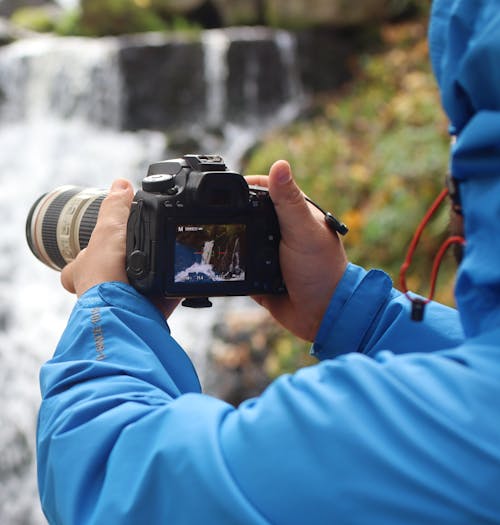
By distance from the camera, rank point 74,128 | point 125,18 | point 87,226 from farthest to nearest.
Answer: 1. point 125,18
2. point 74,128
3. point 87,226

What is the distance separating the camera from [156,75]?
10.1m

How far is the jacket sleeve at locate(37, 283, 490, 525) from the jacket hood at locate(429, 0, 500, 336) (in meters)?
0.08

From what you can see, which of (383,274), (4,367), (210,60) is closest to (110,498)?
(383,274)

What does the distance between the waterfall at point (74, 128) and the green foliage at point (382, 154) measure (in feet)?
2.88

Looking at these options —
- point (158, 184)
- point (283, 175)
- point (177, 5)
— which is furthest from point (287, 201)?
point (177, 5)

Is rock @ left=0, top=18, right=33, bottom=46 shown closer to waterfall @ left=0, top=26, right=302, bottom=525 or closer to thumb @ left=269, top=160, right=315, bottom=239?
waterfall @ left=0, top=26, right=302, bottom=525

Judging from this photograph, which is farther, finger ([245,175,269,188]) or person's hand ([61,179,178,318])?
finger ([245,175,269,188])

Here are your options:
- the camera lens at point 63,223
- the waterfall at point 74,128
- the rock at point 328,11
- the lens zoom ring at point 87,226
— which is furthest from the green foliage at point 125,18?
the lens zoom ring at point 87,226

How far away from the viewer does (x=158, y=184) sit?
50.5 inches

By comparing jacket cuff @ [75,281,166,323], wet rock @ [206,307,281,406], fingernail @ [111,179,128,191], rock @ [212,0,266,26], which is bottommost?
wet rock @ [206,307,281,406]

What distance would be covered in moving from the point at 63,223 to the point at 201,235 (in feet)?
1.28

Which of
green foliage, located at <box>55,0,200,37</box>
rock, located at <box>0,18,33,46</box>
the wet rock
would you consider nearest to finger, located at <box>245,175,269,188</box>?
the wet rock

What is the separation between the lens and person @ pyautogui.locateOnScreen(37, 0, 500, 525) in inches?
31.6

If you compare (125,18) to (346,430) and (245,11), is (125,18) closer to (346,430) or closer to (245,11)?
(245,11)
